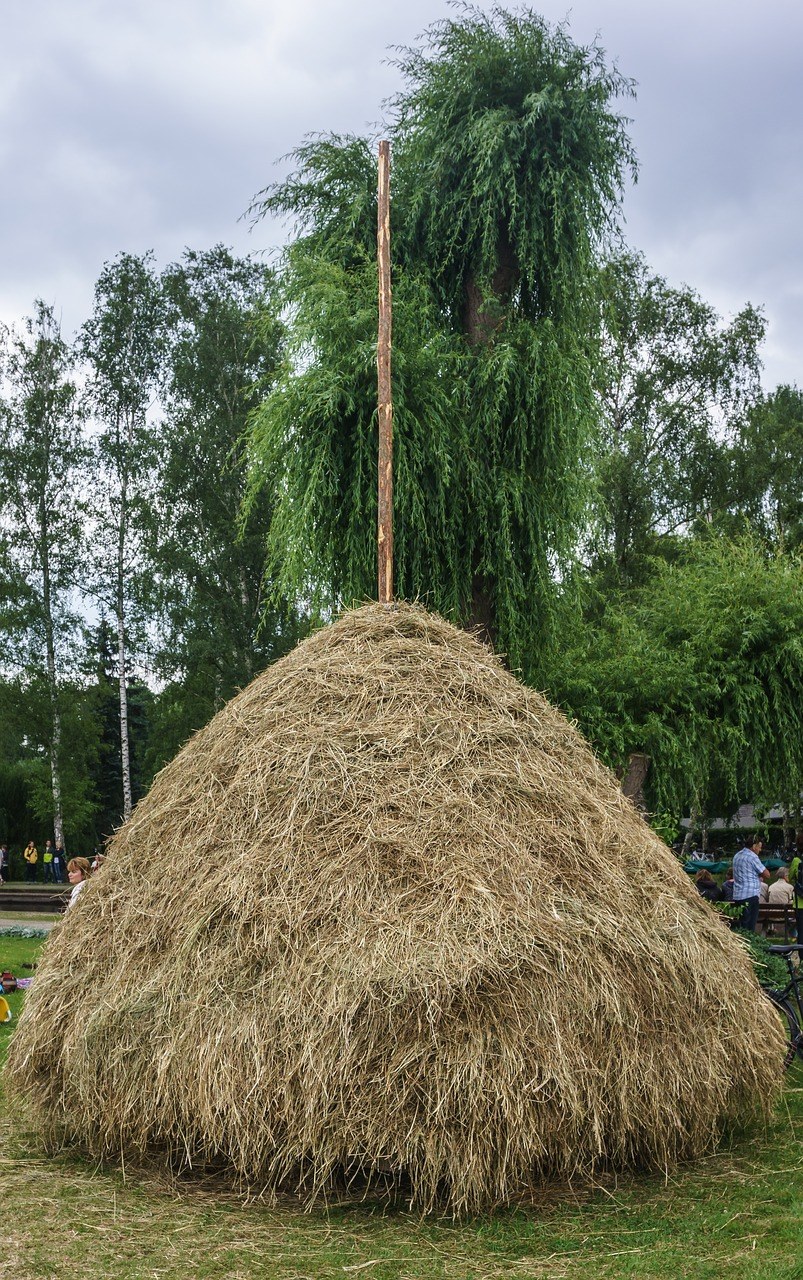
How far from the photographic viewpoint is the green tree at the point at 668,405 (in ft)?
92.2

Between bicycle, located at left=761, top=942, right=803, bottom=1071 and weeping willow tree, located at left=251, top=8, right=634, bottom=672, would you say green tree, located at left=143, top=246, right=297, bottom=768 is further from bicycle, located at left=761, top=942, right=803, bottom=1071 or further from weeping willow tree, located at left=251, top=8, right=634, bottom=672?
bicycle, located at left=761, top=942, right=803, bottom=1071

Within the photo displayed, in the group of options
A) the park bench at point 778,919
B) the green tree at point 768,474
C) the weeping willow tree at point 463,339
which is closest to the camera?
the weeping willow tree at point 463,339

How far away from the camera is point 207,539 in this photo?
2547 cm

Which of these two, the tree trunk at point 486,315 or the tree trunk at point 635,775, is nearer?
the tree trunk at point 486,315

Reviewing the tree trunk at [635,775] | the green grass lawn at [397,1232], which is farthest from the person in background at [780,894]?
the green grass lawn at [397,1232]

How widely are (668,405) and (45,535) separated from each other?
15.9 m

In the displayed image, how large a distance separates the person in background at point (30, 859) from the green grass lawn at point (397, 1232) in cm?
2604

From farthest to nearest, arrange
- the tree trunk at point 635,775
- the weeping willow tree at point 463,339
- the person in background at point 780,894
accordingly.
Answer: the person in background at point 780,894 → the tree trunk at point 635,775 → the weeping willow tree at point 463,339

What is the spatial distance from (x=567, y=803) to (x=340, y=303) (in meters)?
7.93

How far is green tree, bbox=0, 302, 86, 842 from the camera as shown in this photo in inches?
1110

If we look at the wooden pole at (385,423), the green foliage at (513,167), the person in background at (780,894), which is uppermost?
the green foliage at (513,167)

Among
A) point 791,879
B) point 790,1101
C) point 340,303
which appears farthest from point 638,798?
point 791,879

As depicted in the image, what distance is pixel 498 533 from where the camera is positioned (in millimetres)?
13430

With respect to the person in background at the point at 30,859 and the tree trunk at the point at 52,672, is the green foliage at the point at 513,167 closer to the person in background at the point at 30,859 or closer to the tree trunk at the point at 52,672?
the tree trunk at the point at 52,672
